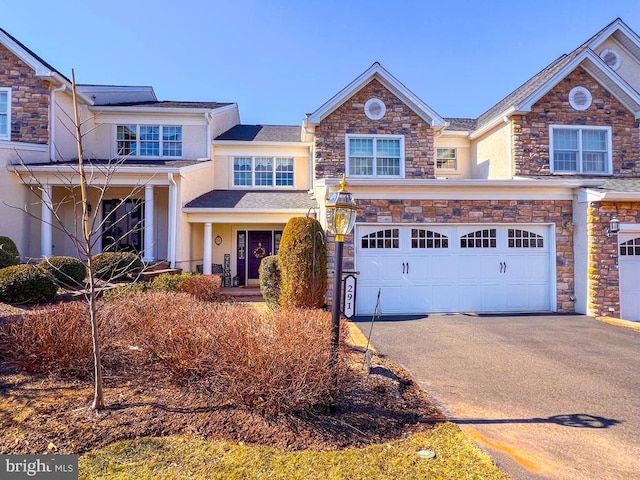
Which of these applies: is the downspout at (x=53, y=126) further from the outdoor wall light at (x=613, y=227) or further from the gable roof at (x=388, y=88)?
the outdoor wall light at (x=613, y=227)

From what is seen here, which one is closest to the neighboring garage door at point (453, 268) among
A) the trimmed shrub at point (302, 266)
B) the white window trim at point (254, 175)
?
the trimmed shrub at point (302, 266)

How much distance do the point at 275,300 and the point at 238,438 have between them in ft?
19.4

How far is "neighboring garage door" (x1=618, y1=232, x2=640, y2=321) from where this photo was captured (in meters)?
9.75

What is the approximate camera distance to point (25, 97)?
13.2 meters

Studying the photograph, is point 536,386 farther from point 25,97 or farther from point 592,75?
point 25,97

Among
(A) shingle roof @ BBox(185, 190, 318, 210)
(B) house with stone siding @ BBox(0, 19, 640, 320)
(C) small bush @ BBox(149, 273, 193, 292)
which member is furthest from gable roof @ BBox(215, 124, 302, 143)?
(C) small bush @ BBox(149, 273, 193, 292)

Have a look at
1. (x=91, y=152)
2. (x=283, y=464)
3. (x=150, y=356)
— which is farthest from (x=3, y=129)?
(x=283, y=464)

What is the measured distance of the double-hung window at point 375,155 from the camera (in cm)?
1293

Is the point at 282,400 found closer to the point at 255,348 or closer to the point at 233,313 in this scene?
the point at 255,348

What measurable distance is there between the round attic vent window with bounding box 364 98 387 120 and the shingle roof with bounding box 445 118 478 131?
353cm

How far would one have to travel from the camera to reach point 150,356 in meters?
4.97

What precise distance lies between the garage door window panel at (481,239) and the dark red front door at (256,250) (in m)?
8.08

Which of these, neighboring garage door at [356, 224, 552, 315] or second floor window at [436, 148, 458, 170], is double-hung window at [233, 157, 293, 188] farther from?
neighboring garage door at [356, 224, 552, 315]

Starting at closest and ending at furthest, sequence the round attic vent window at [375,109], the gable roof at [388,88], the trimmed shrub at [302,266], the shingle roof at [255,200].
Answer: the trimmed shrub at [302,266], the gable roof at [388,88], the round attic vent window at [375,109], the shingle roof at [255,200]
